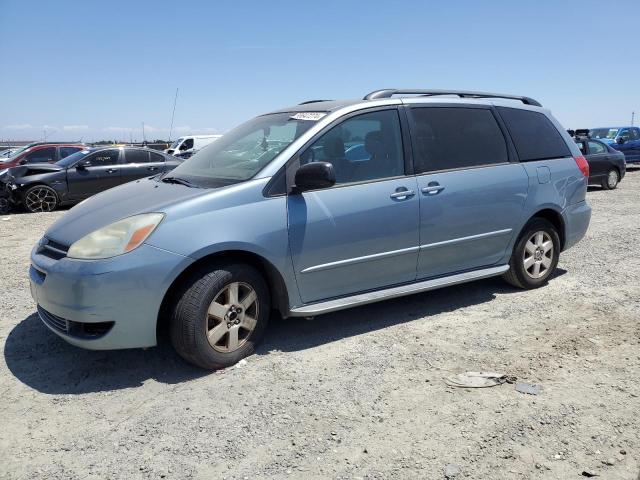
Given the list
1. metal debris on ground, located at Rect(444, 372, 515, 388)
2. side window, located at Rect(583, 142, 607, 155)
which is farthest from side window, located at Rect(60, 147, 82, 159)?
metal debris on ground, located at Rect(444, 372, 515, 388)

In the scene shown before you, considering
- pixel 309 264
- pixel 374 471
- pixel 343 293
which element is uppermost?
pixel 309 264

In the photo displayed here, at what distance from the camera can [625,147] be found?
1966 centimetres

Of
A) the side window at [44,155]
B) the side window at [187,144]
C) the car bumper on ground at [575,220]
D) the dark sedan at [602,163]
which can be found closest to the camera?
the car bumper on ground at [575,220]

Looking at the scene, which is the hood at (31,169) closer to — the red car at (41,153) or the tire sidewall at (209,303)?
the red car at (41,153)

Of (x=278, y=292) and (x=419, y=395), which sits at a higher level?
(x=278, y=292)

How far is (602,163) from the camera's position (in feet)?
48.0

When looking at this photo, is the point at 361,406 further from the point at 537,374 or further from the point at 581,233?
the point at 581,233

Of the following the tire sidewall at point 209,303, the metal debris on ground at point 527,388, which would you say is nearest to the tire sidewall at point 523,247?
the metal debris on ground at point 527,388

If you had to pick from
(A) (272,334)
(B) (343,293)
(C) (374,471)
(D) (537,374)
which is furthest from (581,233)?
(C) (374,471)

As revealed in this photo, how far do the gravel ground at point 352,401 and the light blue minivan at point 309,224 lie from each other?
34 cm

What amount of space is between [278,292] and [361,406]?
1.06 m

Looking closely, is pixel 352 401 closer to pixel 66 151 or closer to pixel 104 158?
pixel 104 158

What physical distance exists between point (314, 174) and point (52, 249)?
186 cm

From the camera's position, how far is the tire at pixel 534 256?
203 inches
